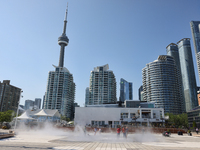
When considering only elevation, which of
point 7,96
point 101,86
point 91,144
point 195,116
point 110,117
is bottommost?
point 91,144

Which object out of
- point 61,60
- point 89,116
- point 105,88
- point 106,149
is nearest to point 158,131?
point 106,149

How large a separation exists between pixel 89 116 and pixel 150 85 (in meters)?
103

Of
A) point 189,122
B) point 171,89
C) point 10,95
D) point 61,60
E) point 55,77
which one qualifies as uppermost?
point 61,60

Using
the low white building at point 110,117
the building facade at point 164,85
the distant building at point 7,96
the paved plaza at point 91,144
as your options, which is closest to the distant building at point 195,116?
the low white building at point 110,117

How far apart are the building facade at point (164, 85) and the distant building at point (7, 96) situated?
396 feet

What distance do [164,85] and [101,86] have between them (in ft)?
192

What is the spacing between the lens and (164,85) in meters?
145

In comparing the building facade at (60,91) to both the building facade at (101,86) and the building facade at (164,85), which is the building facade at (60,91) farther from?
the building facade at (164,85)

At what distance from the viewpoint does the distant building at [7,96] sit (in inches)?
4896

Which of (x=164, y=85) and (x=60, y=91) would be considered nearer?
(x=164, y=85)

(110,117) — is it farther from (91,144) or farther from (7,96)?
(7,96)

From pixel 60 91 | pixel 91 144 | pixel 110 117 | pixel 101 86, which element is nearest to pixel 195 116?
pixel 110 117

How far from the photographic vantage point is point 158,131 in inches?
1452

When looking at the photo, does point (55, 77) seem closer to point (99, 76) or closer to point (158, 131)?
point (99, 76)
